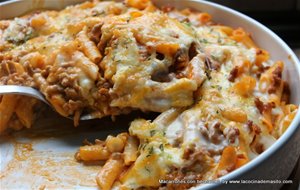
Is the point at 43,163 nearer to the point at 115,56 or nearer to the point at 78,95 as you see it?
the point at 78,95

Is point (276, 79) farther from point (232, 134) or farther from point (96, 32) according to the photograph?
point (96, 32)

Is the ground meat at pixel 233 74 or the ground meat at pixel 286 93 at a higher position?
the ground meat at pixel 233 74

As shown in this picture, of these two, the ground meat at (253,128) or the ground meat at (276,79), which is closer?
the ground meat at (253,128)

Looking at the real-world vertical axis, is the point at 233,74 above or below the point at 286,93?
above

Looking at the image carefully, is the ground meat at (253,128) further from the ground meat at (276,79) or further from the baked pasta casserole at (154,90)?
the ground meat at (276,79)

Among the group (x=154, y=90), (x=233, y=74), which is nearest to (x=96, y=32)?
(x=154, y=90)

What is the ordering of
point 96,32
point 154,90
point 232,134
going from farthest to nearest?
1. point 96,32
2. point 154,90
3. point 232,134

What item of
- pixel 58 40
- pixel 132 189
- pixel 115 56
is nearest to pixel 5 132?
pixel 58 40

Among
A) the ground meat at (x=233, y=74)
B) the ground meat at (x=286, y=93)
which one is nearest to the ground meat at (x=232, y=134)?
the ground meat at (x=233, y=74)

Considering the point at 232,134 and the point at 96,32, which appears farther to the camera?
the point at 96,32

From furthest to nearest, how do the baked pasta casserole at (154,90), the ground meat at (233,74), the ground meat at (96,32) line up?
the ground meat at (96,32), the ground meat at (233,74), the baked pasta casserole at (154,90)

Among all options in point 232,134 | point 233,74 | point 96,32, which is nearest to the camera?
point 232,134
